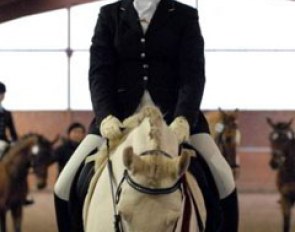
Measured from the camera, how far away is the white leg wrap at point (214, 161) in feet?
10.5

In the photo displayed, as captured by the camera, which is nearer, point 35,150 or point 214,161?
point 214,161

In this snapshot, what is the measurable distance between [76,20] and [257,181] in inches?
173

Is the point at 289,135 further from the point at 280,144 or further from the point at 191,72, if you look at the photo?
the point at 191,72

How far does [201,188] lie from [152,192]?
669 mm

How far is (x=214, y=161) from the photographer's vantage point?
126 inches

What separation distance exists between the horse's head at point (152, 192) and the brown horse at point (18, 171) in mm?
6651

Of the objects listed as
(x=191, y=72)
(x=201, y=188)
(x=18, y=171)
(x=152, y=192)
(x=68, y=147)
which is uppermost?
(x=191, y=72)

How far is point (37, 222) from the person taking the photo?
11.4 meters

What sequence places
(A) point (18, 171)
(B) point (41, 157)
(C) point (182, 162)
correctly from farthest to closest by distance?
1. (A) point (18, 171)
2. (B) point (41, 157)
3. (C) point (182, 162)

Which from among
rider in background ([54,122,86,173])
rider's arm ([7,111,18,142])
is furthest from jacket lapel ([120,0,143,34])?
rider's arm ([7,111,18,142])

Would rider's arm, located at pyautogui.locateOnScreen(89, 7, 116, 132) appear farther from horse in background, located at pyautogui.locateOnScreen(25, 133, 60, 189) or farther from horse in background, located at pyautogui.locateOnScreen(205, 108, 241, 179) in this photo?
horse in background, located at pyautogui.locateOnScreen(205, 108, 241, 179)

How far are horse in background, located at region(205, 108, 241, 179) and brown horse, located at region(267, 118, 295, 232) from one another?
43 centimetres

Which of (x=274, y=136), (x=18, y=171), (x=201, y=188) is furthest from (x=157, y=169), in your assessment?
(x=274, y=136)

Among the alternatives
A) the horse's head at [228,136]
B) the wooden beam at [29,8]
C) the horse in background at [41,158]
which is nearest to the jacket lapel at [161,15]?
the horse in background at [41,158]
